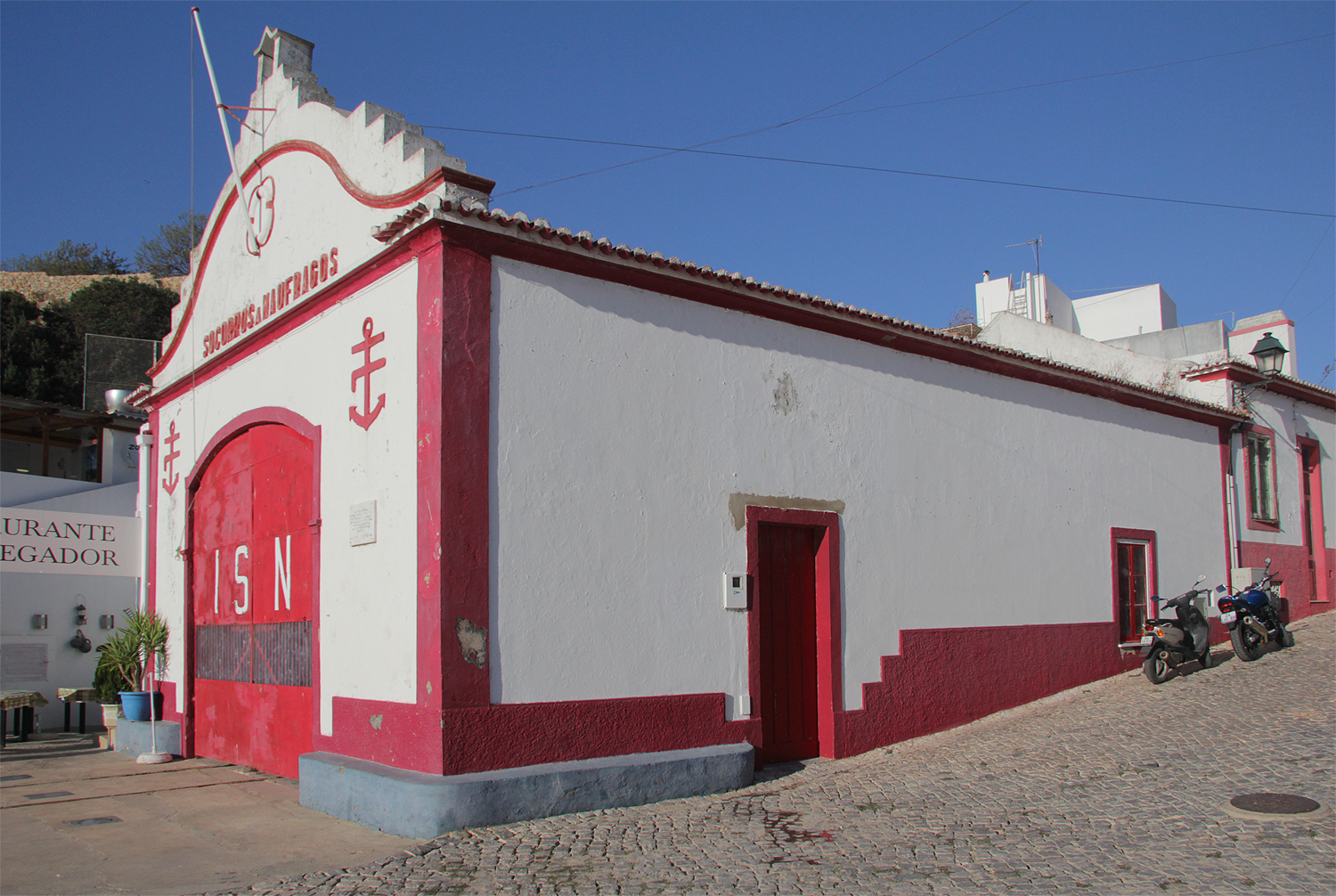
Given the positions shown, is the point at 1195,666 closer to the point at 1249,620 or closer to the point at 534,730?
the point at 1249,620

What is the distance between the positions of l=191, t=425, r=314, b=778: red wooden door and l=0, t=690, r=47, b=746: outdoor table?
12.1 ft

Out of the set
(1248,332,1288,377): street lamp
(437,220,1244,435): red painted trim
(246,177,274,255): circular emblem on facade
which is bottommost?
(437,220,1244,435): red painted trim

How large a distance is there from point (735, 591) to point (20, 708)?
11244 millimetres

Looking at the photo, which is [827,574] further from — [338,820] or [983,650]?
[338,820]

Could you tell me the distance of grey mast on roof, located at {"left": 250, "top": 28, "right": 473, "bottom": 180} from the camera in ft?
26.7

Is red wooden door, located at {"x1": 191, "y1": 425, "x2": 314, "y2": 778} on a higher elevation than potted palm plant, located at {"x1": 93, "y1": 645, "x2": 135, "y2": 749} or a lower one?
higher

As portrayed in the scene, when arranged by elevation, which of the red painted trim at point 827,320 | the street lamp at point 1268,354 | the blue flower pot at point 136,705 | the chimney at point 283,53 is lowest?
the blue flower pot at point 136,705

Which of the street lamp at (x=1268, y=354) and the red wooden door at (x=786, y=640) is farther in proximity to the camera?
the street lamp at (x=1268, y=354)

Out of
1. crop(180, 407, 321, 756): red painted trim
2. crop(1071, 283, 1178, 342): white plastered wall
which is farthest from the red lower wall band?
crop(1071, 283, 1178, 342): white plastered wall

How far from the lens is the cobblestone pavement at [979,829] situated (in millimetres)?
5664

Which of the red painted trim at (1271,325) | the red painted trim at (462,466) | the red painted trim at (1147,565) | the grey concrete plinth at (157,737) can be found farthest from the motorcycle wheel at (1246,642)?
the grey concrete plinth at (157,737)

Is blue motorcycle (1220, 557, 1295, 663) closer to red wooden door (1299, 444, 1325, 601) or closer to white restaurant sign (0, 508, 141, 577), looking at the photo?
red wooden door (1299, 444, 1325, 601)

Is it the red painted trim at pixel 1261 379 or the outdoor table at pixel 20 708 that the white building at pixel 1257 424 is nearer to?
the red painted trim at pixel 1261 379

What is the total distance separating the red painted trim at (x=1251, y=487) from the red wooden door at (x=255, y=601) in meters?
14.0
